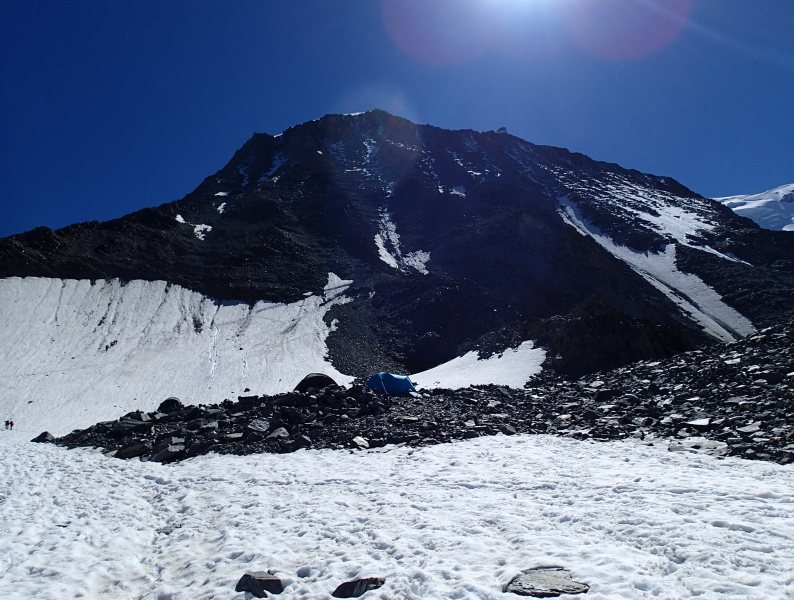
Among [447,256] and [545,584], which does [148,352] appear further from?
[545,584]

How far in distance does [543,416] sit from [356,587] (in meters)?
10.7

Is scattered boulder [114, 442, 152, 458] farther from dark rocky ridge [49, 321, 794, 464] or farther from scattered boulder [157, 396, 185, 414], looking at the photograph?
scattered boulder [157, 396, 185, 414]

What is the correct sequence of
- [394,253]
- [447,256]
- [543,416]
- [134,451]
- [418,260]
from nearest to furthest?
[134,451], [543,416], [447,256], [418,260], [394,253]

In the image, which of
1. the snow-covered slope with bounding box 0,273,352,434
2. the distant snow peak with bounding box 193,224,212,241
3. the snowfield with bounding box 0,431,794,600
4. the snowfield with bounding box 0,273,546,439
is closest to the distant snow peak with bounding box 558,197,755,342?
the snowfield with bounding box 0,273,546,439

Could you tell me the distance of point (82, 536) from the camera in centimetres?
814

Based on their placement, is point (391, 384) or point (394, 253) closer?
point (391, 384)

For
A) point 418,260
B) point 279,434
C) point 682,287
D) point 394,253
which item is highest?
point 394,253

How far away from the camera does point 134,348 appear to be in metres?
43.2

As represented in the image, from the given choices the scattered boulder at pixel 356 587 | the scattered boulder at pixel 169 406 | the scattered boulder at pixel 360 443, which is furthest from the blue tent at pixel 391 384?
the scattered boulder at pixel 356 587

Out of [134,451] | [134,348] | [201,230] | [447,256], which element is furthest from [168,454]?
[201,230]

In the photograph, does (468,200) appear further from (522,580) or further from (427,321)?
(522,580)

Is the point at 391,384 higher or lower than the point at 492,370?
lower

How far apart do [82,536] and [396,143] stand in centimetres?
12987

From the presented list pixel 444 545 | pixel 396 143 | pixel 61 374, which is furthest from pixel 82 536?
pixel 396 143
